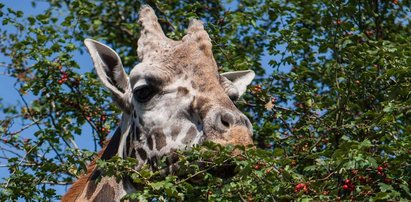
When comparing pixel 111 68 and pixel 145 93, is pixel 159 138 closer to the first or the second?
pixel 145 93

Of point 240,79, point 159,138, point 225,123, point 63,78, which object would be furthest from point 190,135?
point 63,78

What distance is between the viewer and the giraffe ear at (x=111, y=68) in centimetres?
978

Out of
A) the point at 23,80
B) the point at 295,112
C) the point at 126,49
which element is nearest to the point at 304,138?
the point at 295,112

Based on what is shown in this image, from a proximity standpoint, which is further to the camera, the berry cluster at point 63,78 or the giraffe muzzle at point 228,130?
the berry cluster at point 63,78

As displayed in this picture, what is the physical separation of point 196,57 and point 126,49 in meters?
7.51

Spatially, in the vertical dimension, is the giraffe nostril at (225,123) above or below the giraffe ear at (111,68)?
below

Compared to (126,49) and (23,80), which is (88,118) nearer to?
(23,80)

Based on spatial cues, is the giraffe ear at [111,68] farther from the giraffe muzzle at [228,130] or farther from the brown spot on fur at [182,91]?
the giraffe muzzle at [228,130]

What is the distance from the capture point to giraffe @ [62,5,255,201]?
29.0 ft

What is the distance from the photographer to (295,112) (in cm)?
1217

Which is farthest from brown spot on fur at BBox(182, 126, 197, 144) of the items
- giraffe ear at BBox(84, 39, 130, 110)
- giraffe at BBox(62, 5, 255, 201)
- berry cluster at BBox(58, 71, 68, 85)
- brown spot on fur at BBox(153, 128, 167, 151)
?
berry cluster at BBox(58, 71, 68, 85)

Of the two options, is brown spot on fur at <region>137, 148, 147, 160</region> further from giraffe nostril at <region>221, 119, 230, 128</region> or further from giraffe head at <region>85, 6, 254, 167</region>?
giraffe nostril at <region>221, 119, 230, 128</region>

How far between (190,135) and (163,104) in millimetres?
460

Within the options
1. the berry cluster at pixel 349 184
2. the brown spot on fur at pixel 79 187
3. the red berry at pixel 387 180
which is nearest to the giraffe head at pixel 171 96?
the brown spot on fur at pixel 79 187
